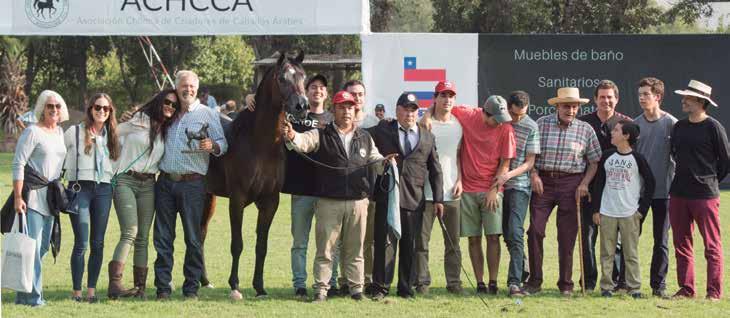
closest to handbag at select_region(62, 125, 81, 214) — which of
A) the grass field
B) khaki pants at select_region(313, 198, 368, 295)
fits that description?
the grass field

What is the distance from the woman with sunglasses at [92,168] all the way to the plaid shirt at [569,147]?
11.8 feet

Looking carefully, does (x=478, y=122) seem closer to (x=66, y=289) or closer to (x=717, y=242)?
(x=717, y=242)

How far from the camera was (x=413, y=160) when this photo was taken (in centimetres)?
877

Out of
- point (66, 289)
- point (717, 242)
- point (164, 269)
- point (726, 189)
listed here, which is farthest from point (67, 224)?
point (726, 189)

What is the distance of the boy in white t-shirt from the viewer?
884 cm

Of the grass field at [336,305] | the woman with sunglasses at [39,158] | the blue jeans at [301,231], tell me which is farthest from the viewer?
the blue jeans at [301,231]

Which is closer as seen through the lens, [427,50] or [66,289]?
[66,289]

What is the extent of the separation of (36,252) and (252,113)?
2.08 m

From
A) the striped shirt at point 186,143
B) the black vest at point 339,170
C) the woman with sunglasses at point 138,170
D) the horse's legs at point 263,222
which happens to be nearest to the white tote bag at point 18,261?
the woman with sunglasses at point 138,170

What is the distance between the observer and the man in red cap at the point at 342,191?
8.51 metres

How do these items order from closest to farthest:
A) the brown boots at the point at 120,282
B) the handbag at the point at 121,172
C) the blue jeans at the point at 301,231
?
the handbag at the point at 121,172 → the brown boots at the point at 120,282 → the blue jeans at the point at 301,231

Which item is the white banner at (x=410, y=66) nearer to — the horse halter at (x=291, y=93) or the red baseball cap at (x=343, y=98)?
the red baseball cap at (x=343, y=98)

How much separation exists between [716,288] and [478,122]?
241cm

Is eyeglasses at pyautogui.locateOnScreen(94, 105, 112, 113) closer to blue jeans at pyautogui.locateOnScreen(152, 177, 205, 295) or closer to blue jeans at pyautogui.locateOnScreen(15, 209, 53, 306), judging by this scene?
blue jeans at pyautogui.locateOnScreen(152, 177, 205, 295)
